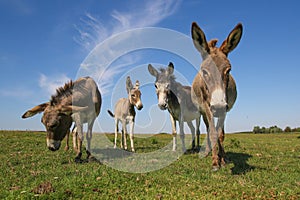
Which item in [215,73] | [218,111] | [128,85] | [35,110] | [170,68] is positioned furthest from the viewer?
[128,85]

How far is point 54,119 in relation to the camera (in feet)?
28.2

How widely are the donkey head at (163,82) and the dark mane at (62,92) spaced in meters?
3.60

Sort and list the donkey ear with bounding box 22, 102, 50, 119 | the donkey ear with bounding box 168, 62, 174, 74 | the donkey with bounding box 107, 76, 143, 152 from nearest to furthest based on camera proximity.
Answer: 1. the donkey ear with bounding box 22, 102, 50, 119
2. the donkey ear with bounding box 168, 62, 174, 74
3. the donkey with bounding box 107, 76, 143, 152

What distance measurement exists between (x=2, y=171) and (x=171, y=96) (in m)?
7.46

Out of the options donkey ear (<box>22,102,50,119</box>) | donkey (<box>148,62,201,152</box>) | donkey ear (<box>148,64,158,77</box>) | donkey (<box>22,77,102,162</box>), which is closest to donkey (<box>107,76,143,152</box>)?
donkey (<box>148,62,201,152</box>)

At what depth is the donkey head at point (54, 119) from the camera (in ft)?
28.2

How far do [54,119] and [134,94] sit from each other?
5.26m

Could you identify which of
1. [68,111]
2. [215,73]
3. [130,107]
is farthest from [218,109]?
[130,107]

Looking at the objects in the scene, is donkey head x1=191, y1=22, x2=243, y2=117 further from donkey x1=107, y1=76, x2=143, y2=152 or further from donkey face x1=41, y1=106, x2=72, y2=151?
donkey x1=107, y1=76, x2=143, y2=152

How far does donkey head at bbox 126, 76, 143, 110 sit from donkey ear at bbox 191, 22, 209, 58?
628 centimetres

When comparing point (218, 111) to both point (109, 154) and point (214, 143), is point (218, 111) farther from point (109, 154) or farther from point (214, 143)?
point (109, 154)

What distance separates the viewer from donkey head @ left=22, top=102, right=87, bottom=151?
8594 mm

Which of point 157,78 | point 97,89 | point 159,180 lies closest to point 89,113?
point 97,89

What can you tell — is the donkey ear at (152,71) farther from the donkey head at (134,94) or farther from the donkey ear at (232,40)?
the donkey ear at (232,40)
